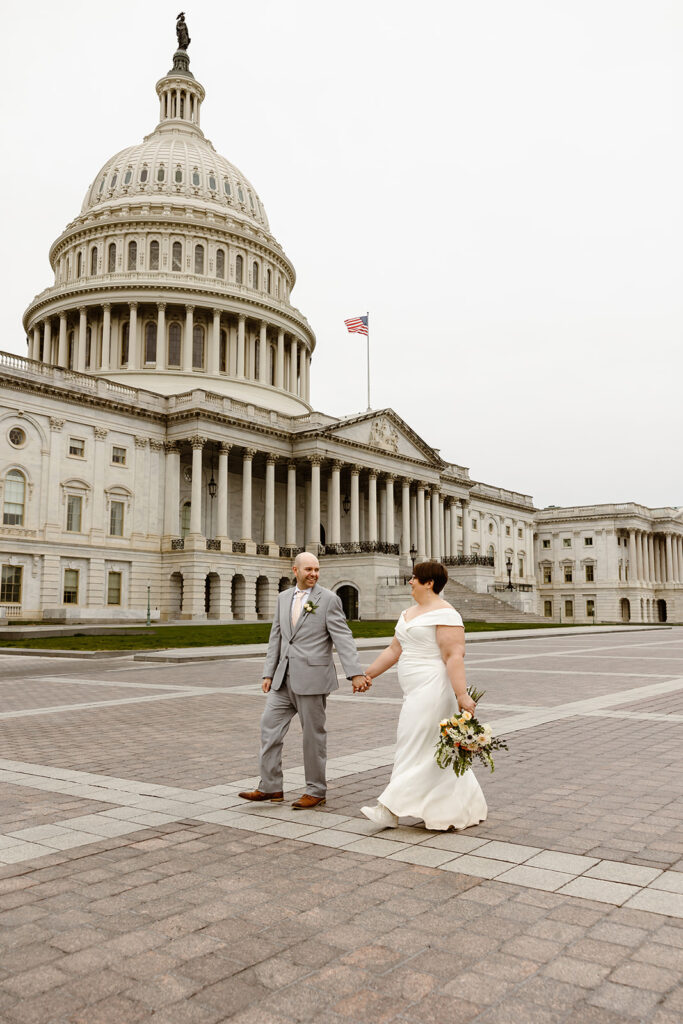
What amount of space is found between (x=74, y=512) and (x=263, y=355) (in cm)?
2780

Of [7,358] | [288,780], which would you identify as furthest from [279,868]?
[7,358]

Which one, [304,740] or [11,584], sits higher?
[11,584]

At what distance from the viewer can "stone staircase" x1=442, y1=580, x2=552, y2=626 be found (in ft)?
195

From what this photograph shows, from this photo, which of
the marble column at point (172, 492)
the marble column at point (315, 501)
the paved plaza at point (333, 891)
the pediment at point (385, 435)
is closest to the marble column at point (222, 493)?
the marble column at point (172, 492)

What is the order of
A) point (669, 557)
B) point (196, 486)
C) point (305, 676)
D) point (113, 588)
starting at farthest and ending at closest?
point (669, 557)
point (196, 486)
point (113, 588)
point (305, 676)

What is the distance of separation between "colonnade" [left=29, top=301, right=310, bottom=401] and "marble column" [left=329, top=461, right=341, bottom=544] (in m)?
13.1

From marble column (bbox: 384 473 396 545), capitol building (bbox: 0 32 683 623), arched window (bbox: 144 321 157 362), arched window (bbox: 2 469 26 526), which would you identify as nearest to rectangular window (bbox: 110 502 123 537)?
capitol building (bbox: 0 32 683 623)

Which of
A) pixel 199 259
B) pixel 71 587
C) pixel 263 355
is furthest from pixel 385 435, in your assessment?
pixel 71 587

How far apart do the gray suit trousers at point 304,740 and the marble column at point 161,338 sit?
65.8 metres

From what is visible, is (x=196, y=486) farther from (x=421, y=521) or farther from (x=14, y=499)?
(x=421, y=521)

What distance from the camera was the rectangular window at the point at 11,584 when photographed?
49469 mm

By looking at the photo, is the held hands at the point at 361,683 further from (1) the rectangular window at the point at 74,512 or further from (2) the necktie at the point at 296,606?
(1) the rectangular window at the point at 74,512

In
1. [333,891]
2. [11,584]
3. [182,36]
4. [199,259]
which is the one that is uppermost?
[182,36]

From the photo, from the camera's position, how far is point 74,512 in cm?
5466
